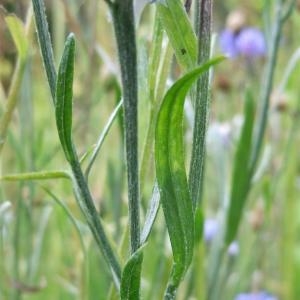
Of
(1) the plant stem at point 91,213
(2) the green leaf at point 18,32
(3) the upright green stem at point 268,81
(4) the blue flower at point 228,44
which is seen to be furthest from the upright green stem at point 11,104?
(4) the blue flower at point 228,44

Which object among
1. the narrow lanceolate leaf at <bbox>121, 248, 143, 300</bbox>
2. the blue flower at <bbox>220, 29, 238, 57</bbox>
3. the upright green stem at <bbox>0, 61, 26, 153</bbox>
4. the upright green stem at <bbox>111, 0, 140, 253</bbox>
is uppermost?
the blue flower at <bbox>220, 29, 238, 57</bbox>

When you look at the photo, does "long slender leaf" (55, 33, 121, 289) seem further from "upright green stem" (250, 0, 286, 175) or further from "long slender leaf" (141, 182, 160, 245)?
"upright green stem" (250, 0, 286, 175)

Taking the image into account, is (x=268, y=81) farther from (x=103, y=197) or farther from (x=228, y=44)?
(x=228, y=44)

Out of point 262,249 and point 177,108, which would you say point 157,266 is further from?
point 177,108

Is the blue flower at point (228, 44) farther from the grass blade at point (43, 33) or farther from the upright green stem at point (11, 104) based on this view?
the grass blade at point (43, 33)

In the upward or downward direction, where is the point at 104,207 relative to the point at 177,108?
upward

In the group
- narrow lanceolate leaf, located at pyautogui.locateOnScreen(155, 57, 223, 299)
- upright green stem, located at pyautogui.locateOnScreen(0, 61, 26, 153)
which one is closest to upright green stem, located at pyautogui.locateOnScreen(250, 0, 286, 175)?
upright green stem, located at pyautogui.locateOnScreen(0, 61, 26, 153)

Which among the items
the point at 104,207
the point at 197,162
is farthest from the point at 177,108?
the point at 104,207
